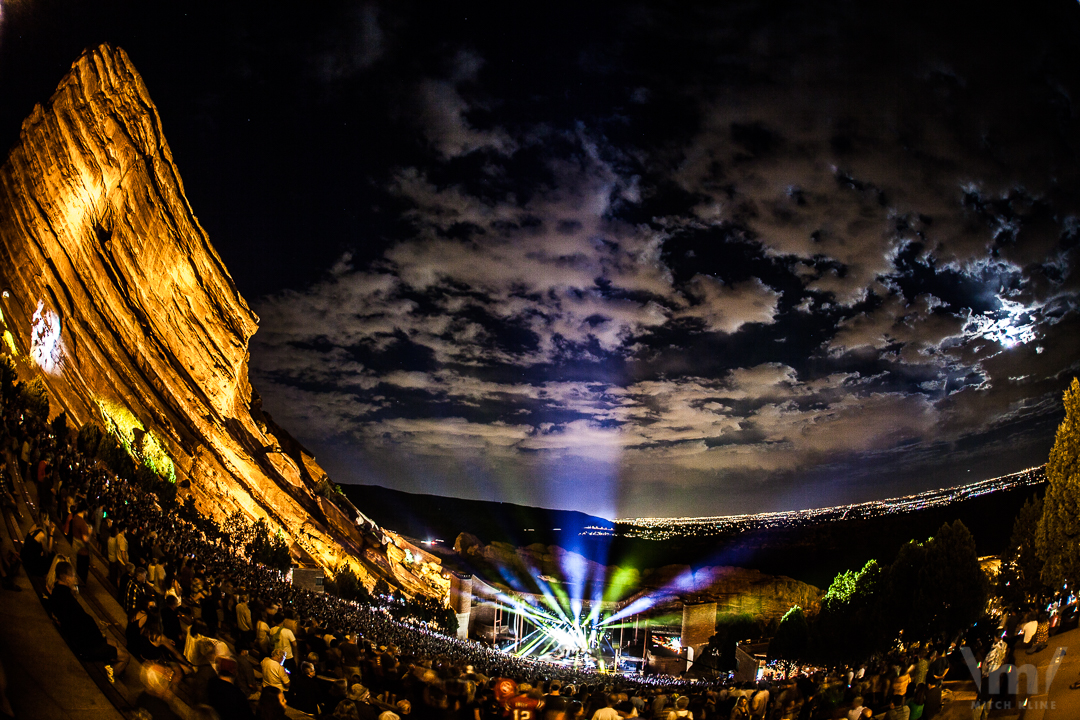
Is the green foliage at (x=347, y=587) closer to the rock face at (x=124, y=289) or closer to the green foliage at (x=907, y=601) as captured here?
the rock face at (x=124, y=289)

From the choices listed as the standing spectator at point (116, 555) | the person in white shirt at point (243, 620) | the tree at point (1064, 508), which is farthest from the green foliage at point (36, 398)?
the tree at point (1064, 508)

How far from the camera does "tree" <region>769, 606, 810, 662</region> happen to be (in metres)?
27.1

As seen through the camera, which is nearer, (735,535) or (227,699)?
(227,699)

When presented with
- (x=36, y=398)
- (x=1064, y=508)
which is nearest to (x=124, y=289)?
(x=36, y=398)

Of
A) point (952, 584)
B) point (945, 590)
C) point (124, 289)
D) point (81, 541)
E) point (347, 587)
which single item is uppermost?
point (124, 289)

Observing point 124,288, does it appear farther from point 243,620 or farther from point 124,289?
point 243,620

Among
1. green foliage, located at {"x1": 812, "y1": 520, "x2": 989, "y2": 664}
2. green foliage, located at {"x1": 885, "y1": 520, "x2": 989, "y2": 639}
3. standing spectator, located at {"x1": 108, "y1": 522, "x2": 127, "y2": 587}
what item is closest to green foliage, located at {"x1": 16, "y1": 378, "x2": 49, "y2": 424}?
standing spectator, located at {"x1": 108, "y1": 522, "x2": 127, "y2": 587}

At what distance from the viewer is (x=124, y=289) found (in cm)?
1143

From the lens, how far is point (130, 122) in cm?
1062

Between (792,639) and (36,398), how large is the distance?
101 ft

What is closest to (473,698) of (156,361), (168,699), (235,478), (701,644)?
(168,699)

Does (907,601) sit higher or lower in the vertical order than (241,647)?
lower

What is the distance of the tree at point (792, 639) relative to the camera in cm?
2715

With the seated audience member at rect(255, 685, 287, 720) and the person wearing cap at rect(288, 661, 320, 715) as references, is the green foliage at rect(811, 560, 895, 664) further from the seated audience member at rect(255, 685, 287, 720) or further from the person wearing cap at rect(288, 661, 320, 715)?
the seated audience member at rect(255, 685, 287, 720)
